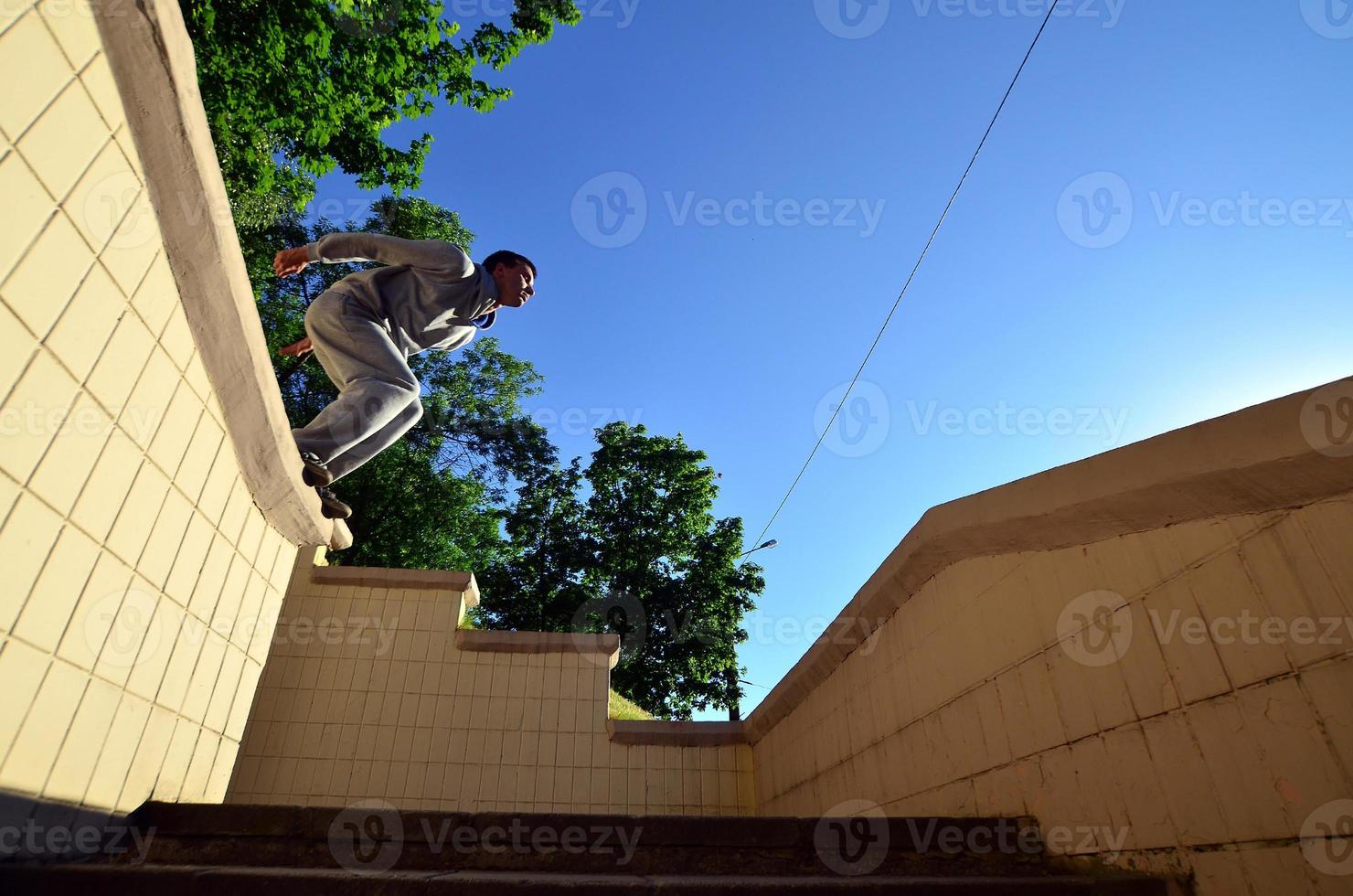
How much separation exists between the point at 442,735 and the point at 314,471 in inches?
161

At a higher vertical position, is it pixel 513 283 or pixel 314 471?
pixel 513 283

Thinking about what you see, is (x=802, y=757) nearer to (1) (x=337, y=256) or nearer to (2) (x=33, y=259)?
(1) (x=337, y=256)

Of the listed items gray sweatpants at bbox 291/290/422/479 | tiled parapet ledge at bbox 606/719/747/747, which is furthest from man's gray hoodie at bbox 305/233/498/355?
tiled parapet ledge at bbox 606/719/747/747

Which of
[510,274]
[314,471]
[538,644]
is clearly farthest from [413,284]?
[538,644]

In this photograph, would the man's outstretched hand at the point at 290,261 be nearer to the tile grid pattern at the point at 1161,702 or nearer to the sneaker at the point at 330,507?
the sneaker at the point at 330,507

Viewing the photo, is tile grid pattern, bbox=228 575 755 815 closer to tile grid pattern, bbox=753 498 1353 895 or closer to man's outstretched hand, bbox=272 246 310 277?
tile grid pattern, bbox=753 498 1353 895

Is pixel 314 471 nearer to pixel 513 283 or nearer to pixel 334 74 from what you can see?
pixel 513 283

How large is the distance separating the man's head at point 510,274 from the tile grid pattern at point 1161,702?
2603mm

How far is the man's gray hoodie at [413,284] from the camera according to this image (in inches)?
119

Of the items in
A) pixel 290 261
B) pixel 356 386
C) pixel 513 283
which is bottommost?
pixel 356 386

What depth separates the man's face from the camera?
351cm

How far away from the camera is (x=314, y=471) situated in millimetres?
2520

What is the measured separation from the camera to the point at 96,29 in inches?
59.2

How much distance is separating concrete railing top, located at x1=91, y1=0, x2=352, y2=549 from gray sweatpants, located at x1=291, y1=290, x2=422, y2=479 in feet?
0.87
